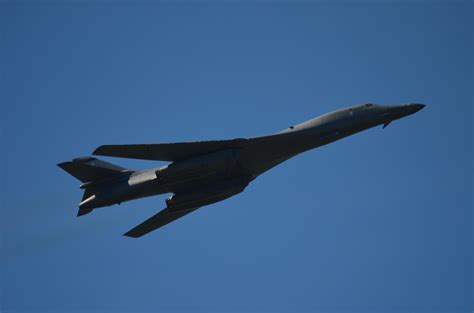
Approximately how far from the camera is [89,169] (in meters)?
31.9

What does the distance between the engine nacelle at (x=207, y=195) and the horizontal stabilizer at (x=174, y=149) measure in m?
1.74

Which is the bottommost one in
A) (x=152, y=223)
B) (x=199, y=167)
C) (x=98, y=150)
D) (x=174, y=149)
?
(x=152, y=223)

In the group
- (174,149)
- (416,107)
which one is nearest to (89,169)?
(174,149)

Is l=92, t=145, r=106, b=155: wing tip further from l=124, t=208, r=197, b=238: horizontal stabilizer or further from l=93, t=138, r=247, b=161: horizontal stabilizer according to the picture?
l=124, t=208, r=197, b=238: horizontal stabilizer

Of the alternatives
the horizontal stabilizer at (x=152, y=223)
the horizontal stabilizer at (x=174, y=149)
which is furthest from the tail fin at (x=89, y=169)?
the horizontal stabilizer at (x=152, y=223)

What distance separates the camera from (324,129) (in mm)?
30750

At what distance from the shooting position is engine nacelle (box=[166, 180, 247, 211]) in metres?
30.8

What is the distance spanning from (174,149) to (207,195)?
2.66 metres

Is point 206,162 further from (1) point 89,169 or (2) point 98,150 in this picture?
(1) point 89,169

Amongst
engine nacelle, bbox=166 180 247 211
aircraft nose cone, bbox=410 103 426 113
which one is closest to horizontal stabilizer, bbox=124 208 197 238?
engine nacelle, bbox=166 180 247 211

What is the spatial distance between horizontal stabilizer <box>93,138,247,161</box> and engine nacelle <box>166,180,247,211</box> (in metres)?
1.74

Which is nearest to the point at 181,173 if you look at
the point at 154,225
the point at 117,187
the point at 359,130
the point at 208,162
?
the point at 208,162

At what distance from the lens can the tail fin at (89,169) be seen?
31.7 m

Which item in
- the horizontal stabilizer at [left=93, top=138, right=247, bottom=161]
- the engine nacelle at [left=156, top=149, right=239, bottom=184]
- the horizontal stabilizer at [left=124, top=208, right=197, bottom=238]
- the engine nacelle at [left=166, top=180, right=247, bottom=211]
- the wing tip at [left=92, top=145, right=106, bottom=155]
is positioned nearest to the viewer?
the wing tip at [left=92, top=145, right=106, bottom=155]
